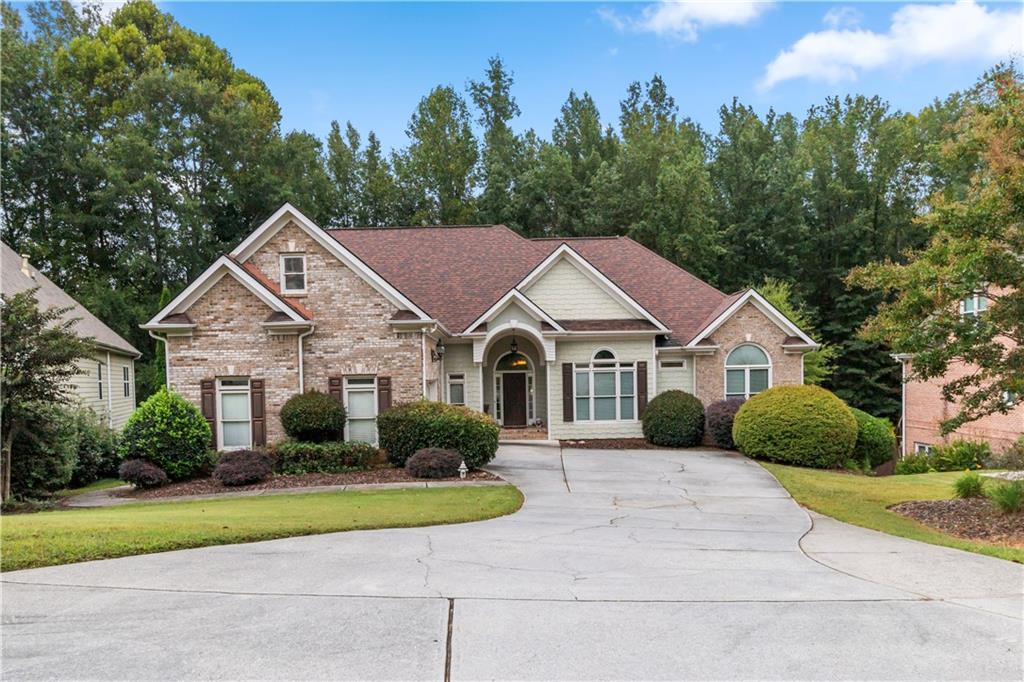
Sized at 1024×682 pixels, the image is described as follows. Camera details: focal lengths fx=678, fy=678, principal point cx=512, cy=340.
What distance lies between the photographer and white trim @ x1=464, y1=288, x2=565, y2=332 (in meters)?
21.3

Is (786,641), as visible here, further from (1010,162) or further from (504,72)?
(504,72)

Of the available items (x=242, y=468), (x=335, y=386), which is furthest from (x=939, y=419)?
(x=242, y=468)

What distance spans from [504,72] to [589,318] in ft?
110

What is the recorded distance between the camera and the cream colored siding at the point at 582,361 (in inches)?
883

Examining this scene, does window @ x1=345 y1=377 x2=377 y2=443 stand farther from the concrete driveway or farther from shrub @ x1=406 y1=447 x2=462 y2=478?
the concrete driveway

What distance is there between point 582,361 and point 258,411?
10.2 m

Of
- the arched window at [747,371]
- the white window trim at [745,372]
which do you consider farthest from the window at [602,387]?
the arched window at [747,371]

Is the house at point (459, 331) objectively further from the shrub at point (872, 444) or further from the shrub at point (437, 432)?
the shrub at point (872, 444)

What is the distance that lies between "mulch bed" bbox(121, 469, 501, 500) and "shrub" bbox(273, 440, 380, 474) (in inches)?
15.4

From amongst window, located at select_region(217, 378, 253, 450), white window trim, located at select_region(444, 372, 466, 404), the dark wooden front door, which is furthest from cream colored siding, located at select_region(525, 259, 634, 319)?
window, located at select_region(217, 378, 253, 450)

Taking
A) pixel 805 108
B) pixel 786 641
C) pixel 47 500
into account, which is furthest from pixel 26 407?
pixel 805 108

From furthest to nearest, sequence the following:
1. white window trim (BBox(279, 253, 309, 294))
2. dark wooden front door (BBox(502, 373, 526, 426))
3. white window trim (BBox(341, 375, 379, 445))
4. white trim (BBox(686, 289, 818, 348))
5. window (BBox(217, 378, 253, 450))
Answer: dark wooden front door (BBox(502, 373, 526, 426)) < white trim (BBox(686, 289, 818, 348)) < white window trim (BBox(279, 253, 309, 294)) < white window trim (BBox(341, 375, 379, 445)) < window (BBox(217, 378, 253, 450))

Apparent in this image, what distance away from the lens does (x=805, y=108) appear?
46125 millimetres

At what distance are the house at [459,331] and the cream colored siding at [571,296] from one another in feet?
0.16
